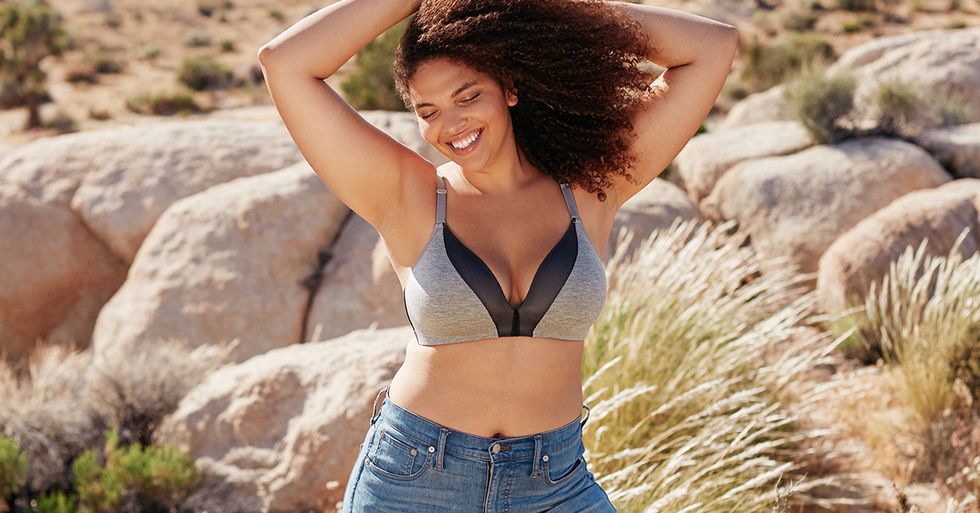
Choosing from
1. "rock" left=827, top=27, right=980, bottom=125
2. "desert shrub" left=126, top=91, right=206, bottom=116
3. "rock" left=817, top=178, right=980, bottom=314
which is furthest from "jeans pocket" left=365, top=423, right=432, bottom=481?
"desert shrub" left=126, top=91, right=206, bottom=116

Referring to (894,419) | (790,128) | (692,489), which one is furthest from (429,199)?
(790,128)

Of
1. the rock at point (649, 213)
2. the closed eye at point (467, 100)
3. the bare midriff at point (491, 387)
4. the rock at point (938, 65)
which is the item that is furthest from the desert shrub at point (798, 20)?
the bare midriff at point (491, 387)

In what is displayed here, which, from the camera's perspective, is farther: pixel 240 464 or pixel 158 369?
pixel 158 369

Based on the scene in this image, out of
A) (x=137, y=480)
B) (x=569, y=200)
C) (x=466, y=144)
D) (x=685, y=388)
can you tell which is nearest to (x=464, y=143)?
(x=466, y=144)

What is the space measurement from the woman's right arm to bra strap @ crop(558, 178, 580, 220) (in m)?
0.43

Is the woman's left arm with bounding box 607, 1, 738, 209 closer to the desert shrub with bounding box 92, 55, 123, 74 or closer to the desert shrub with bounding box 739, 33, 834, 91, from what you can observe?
the desert shrub with bounding box 739, 33, 834, 91

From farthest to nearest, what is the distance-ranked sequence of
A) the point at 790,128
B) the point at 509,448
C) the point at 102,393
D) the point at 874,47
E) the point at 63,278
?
the point at 874,47
the point at 790,128
the point at 63,278
the point at 102,393
the point at 509,448

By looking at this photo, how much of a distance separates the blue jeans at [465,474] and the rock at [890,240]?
4.67 metres

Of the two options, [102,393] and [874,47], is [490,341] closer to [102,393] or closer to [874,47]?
[102,393]

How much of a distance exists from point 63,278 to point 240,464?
430 cm

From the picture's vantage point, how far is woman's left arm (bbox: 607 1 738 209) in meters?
2.96

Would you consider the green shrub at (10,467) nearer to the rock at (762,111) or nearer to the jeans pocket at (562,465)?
the jeans pocket at (562,465)

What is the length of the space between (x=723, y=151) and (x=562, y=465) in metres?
6.94

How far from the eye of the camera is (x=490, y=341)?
2.55 m
